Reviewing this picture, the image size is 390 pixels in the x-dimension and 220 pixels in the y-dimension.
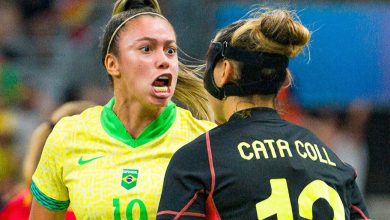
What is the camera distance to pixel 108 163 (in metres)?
4.10

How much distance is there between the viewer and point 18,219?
20.0 feet

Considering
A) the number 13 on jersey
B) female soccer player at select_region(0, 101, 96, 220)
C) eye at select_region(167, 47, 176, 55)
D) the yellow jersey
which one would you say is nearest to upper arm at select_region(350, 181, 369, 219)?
the number 13 on jersey

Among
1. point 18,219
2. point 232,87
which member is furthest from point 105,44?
point 18,219

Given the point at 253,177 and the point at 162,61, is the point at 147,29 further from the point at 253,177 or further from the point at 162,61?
the point at 253,177

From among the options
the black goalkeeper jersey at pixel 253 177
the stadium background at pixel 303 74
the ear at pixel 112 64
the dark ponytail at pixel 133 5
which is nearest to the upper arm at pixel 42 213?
the ear at pixel 112 64

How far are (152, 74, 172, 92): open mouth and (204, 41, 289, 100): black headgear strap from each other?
0.60 meters

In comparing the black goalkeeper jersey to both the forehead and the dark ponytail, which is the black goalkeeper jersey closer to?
the forehead

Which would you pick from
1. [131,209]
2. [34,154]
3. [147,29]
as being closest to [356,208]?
[131,209]

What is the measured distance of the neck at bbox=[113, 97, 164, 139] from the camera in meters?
4.18

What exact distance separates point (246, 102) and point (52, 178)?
3.73 feet

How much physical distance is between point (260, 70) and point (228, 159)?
343 millimetres

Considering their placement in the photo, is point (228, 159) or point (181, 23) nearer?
point (228, 159)

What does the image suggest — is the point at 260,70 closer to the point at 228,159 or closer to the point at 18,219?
the point at 228,159

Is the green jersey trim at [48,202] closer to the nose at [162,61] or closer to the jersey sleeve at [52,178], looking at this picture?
the jersey sleeve at [52,178]
